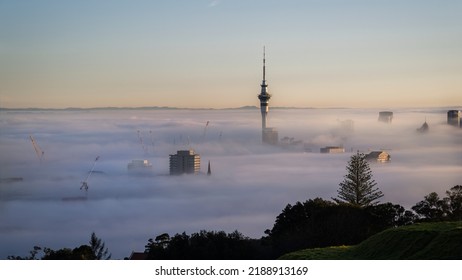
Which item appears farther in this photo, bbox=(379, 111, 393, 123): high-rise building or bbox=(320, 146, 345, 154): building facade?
bbox=(320, 146, 345, 154): building facade

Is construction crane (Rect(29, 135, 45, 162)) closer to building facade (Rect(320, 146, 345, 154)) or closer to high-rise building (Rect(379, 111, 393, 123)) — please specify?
building facade (Rect(320, 146, 345, 154))

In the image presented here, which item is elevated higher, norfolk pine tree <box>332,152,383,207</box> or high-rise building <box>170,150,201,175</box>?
high-rise building <box>170,150,201,175</box>

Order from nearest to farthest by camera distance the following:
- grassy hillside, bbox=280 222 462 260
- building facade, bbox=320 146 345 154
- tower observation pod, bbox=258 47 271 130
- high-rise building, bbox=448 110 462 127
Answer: grassy hillside, bbox=280 222 462 260 → high-rise building, bbox=448 110 462 127 → tower observation pod, bbox=258 47 271 130 → building facade, bbox=320 146 345 154

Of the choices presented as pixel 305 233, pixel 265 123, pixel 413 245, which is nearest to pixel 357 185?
pixel 305 233

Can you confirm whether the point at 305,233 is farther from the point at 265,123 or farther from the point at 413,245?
the point at 265,123

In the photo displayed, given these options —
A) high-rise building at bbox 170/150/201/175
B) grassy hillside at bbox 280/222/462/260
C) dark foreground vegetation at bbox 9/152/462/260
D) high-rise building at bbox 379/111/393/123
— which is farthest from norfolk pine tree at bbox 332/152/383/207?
grassy hillside at bbox 280/222/462/260
